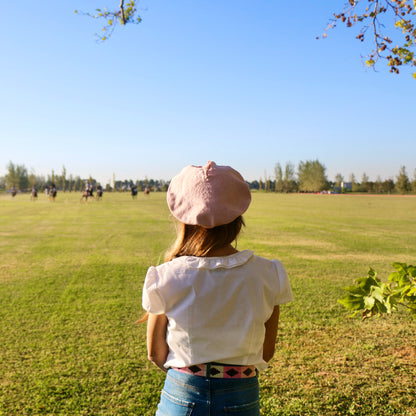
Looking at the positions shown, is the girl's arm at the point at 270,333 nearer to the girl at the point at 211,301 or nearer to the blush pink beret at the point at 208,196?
the girl at the point at 211,301

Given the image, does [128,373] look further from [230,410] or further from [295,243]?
[295,243]

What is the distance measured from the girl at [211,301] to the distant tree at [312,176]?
5165 inches

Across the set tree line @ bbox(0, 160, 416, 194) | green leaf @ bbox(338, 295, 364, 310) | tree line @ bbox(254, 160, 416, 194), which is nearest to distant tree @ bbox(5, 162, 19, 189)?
tree line @ bbox(0, 160, 416, 194)

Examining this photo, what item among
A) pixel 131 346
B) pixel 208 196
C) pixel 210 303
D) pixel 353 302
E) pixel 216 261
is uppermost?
pixel 208 196

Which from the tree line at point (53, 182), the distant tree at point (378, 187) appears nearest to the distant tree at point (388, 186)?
the distant tree at point (378, 187)

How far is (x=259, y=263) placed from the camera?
1.61 meters

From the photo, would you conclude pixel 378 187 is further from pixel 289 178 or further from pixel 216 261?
pixel 216 261

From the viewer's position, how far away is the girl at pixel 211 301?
153 cm

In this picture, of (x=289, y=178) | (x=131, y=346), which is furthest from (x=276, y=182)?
(x=131, y=346)

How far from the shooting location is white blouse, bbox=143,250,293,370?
153 cm

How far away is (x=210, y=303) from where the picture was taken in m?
1.52

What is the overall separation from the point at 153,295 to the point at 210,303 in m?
0.23

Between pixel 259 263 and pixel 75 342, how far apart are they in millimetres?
3714

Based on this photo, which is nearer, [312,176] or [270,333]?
[270,333]
